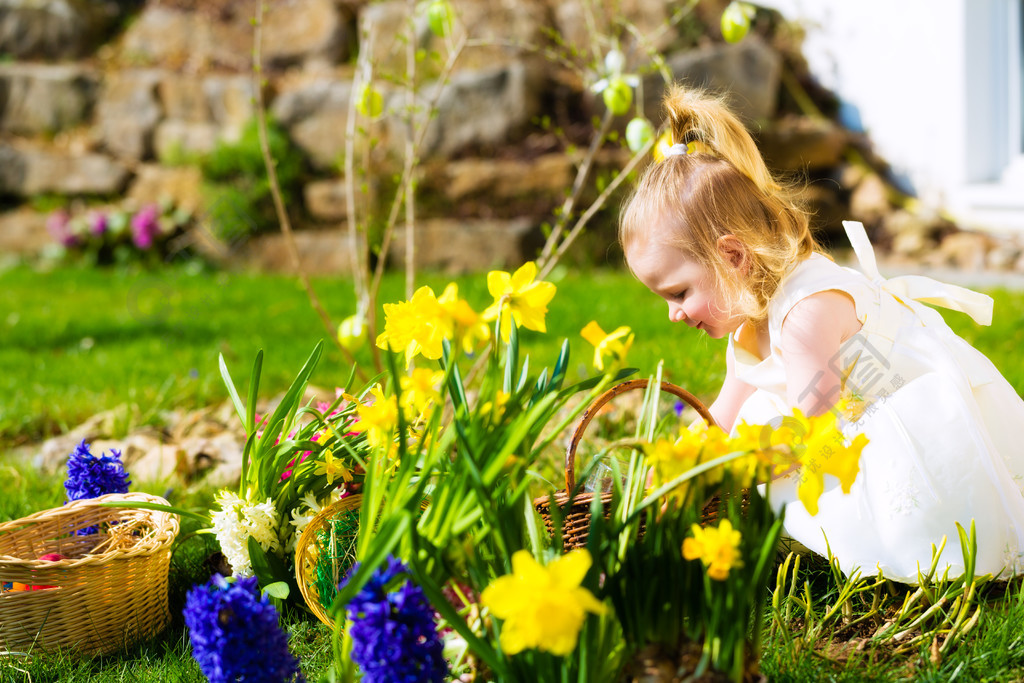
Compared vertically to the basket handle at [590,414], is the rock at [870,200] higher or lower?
lower

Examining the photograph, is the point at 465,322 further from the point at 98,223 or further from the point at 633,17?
the point at 98,223

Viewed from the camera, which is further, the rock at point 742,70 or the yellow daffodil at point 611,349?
the rock at point 742,70

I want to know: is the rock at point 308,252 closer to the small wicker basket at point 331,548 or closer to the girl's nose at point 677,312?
the girl's nose at point 677,312

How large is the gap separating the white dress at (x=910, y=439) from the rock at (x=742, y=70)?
13.0 feet

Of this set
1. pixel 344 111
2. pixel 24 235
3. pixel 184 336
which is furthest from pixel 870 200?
pixel 24 235

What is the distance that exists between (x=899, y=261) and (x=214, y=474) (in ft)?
14.1

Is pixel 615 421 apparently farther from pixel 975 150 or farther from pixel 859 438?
pixel 975 150

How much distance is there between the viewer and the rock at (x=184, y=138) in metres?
6.01

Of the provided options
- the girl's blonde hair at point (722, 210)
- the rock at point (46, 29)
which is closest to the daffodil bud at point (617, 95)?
the girl's blonde hair at point (722, 210)

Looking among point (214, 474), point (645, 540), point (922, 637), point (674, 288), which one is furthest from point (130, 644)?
point (922, 637)

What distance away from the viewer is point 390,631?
98 centimetres

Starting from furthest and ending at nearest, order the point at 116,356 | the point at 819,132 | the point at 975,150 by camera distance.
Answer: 1. the point at 819,132
2. the point at 975,150
3. the point at 116,356

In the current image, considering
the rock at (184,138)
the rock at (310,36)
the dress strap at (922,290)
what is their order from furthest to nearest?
1. the rock at (310,36)
2. the rock at (184,138)
3. the dress strap at (922,290)

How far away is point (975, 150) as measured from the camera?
509cm
